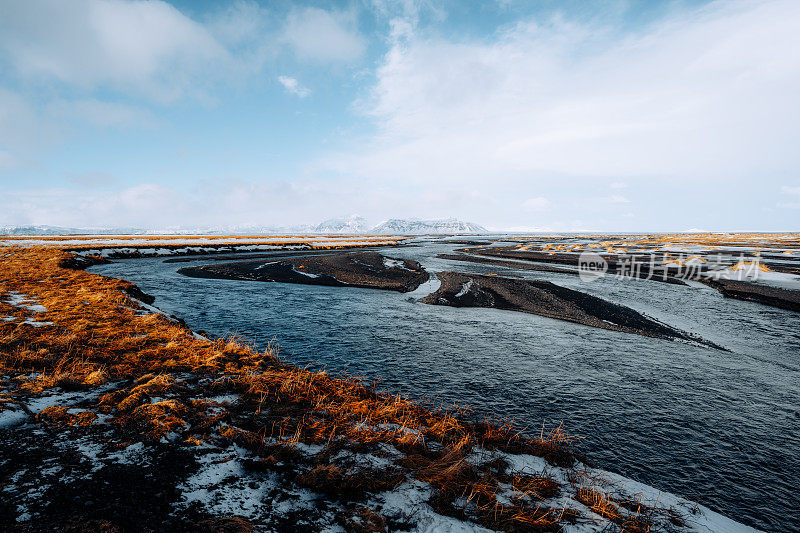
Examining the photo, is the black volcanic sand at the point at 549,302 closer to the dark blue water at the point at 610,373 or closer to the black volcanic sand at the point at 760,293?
the dark blue water at the point at 610,373

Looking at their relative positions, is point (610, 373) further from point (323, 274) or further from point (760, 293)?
point (323, 274)

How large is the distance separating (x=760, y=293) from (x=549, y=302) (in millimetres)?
16992

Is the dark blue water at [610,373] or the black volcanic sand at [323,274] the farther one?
the black volcanic sand at [323,274]

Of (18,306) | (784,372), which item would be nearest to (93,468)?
(18,306)

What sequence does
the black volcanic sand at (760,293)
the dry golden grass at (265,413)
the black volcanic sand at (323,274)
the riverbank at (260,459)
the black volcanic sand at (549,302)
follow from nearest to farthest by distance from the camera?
1. the riverbank at (260,459)
2. the dry golden grass at (265,413)
3. the black volcanic sand at (549,302)
4. the black volcanic sand at (760,293)
5. the black volcanic sand at (323,274)

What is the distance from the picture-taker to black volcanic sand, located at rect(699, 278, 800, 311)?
20.6m

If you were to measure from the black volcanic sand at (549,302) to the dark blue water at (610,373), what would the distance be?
1.19m

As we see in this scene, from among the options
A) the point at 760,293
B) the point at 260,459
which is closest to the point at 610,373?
the point at 260,459

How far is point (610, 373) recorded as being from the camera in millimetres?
10602

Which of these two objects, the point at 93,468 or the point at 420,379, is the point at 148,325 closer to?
the point at 93,468

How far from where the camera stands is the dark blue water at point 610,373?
6.49 metres

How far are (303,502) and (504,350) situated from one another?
986 centimetres

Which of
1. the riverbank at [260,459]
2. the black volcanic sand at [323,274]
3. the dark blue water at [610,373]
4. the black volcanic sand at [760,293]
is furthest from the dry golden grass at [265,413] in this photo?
the black volcanic sand at [760,293]

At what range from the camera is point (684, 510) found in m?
5.19
